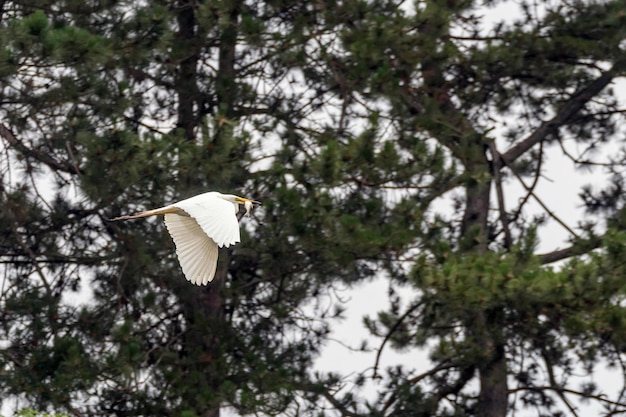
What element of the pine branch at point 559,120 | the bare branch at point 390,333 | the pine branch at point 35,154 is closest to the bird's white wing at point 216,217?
the pine branch at point 35,154

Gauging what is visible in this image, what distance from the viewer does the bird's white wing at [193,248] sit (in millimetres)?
7344

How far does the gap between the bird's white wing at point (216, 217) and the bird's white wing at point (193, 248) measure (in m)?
0.45

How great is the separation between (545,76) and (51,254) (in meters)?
4.15

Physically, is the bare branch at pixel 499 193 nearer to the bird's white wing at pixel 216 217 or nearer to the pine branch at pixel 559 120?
the pine branch at pixel 559 120

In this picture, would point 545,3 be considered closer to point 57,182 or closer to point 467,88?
point 467,88

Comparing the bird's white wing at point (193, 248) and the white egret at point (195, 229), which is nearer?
the white egret at point (195, 229)

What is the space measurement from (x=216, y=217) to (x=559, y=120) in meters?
5.93

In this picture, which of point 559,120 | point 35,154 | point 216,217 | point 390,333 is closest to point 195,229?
point 216,217

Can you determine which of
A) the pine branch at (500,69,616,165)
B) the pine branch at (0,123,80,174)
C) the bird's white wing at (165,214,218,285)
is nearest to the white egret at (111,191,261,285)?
the bird's white wing at (165,214,218,285)

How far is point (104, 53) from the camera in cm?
884

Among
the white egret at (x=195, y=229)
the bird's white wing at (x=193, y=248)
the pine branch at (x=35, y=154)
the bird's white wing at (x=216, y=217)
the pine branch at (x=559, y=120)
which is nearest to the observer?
the bird's white wing at (x=216, y=217)

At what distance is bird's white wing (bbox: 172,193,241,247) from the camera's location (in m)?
6.41

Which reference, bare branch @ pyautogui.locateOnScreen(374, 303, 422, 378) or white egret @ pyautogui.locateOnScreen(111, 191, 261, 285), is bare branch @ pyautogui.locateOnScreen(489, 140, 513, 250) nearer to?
bare branch @ pyautogui.locateOnScreen(374, 303, 422, 378)

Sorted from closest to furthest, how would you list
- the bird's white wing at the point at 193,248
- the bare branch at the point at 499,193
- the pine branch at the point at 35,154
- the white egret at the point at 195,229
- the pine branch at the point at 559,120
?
the white egret at the point at 195,229, the bird's white wing at the point at 193,248, the pine branch at the point at 35,154, the bare branch at the point at 499,193, the pine branch at the point at 559,120
